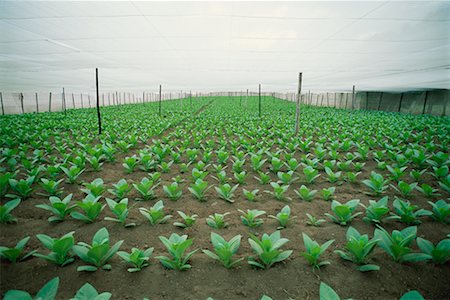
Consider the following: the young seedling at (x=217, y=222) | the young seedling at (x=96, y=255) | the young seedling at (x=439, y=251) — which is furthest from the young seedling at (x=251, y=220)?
the young seedling at (x=439, y=251)

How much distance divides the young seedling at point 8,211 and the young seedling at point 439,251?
15.0ft

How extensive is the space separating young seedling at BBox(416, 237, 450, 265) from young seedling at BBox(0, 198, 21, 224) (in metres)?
4.57

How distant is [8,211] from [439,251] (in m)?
4.76

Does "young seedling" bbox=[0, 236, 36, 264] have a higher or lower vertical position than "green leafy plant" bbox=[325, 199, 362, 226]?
lower

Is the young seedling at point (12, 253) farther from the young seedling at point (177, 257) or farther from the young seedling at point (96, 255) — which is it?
the young seedling at point (177, 257)

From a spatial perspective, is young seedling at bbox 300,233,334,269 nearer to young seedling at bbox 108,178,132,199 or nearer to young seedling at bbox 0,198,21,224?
young seedling at bbox 108,178,132,199

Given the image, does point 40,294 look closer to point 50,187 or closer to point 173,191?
point 173,191

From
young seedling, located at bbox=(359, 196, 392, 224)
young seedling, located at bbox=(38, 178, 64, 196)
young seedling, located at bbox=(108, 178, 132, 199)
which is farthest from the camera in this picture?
young seedling, located at bbox=(38, 178, 64, 196)

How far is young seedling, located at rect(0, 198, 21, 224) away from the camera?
309 centimetres

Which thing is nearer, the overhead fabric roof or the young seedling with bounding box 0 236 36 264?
the young seedling with bounding box 0 236 36 264

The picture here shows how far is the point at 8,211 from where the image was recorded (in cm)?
309

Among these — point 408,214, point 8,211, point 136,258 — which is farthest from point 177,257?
point 408,214

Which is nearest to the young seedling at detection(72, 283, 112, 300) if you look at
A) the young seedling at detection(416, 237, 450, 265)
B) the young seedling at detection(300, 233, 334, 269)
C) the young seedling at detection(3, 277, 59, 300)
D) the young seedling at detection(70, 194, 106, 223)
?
the young seedling at detection(3, 277, 59, 300)

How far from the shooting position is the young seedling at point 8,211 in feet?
10.1
